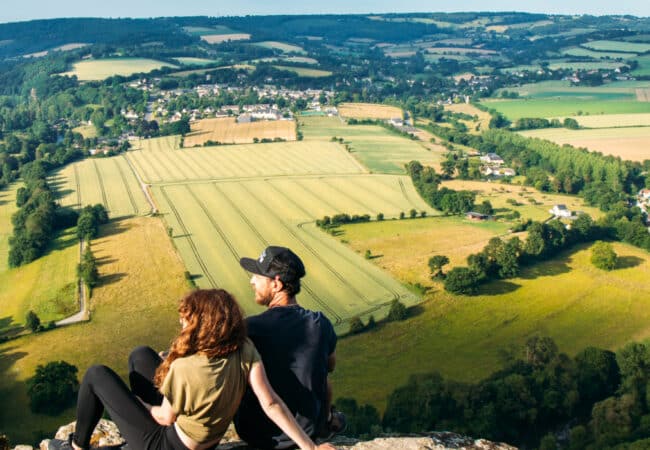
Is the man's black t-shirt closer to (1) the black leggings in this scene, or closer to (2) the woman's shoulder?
(2) the woman's shoulder

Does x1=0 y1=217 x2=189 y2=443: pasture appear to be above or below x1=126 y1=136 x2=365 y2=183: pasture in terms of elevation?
below

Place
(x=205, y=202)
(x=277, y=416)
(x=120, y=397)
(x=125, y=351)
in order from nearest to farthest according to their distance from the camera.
A: 1. (x=277, y=416)
2. (x=120, y=397)
3. (x=125, y=351)
4. (x=205, y=202)

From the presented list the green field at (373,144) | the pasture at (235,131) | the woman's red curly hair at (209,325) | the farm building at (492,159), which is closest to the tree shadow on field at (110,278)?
the woman's red curly hair at (209,325)

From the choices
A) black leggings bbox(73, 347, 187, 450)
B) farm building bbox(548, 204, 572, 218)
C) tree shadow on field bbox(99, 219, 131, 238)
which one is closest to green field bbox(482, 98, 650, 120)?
farm building bbox(548, 204, 572, 218)

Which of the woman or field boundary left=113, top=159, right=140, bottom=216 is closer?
the woman

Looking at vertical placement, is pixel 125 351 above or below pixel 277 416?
below

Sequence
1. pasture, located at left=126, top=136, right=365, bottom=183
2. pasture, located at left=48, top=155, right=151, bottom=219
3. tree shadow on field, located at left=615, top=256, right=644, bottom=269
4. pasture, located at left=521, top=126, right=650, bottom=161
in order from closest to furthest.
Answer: tree shadow on field, located at left=615, top=256, right=644, bottom=269 → pasture, located at left=48, top=155, right=151, bottom=219 → pasture, located at left=126, top=136, right=365, bottom=183 → pasture, located at left=521, top=126, right=650, bottom=161

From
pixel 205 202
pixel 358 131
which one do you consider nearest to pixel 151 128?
pixel 358 131

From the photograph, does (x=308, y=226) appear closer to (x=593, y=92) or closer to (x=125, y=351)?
(x=125, y=351)
